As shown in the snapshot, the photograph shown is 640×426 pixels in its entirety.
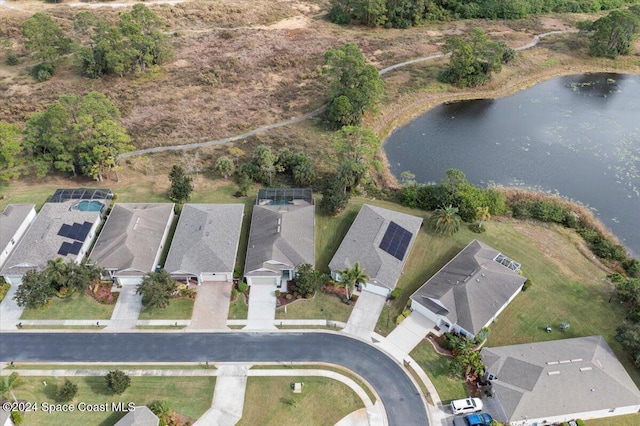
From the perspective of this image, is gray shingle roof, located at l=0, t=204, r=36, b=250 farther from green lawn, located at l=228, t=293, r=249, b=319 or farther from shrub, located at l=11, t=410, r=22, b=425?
green lawn, located at l=228, t=293, r=249, b=319

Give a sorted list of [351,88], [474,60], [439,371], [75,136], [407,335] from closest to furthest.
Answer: [439,371]
[407,335]
[75,136]
[351,88]
[474,60]

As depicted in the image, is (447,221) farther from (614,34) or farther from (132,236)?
(614,34)

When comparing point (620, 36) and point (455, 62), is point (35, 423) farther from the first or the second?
point (620, 36)

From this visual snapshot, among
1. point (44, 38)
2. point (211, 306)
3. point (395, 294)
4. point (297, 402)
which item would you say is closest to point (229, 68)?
point (44, 38)

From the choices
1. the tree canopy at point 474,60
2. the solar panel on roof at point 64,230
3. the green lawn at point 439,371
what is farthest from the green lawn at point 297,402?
the tree canopy at point 474,60

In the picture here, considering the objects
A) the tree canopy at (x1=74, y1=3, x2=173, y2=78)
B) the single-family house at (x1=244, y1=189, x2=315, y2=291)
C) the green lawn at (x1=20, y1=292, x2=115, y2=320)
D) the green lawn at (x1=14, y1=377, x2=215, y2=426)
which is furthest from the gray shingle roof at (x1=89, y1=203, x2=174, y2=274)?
the tree canopy at (x1=74, y1=3, x2=173, y2=78)

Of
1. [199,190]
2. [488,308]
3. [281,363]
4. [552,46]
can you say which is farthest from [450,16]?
[281,363]
